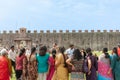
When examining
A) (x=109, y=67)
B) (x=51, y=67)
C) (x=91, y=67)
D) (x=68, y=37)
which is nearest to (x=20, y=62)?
(x=51, y=67)

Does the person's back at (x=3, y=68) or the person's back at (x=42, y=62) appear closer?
the person's back at (x=42, y=62)

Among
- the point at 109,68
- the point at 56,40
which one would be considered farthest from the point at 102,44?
the point at 109,68

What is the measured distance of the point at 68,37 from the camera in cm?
7075

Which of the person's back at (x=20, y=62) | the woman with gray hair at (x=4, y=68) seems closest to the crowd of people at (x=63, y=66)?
the woman with gray hair at (x=4, y=68)

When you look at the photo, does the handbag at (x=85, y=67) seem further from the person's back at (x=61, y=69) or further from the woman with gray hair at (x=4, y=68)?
the woman with gray hair at (x=4, y=68)

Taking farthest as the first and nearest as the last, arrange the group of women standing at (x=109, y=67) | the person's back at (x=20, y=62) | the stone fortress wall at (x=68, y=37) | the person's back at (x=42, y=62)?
the stone fortress wall at (x=68, y=37) < the person's back at (x=20, y=62) < the group of women standing at (x=109, y=67) < the person's back at (x=42, y=62)

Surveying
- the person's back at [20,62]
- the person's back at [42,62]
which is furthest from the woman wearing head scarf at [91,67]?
the person's back at [20,62]

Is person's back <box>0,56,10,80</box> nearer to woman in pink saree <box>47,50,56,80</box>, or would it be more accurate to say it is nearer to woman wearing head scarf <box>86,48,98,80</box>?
woman in pink saree <box>47,50,56,80</box>

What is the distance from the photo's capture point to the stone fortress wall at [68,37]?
69375 millimetres

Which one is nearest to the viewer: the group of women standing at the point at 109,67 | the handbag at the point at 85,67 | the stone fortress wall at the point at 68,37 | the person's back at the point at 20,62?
the handbag at the point at 85,67

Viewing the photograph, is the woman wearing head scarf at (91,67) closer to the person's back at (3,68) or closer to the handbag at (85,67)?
the handbag at (85,67)

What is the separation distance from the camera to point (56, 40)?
70.2 m

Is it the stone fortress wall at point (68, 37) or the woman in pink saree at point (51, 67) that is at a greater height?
the woman in pink saree at point (51, 67)

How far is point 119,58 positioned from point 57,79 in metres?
2.39
